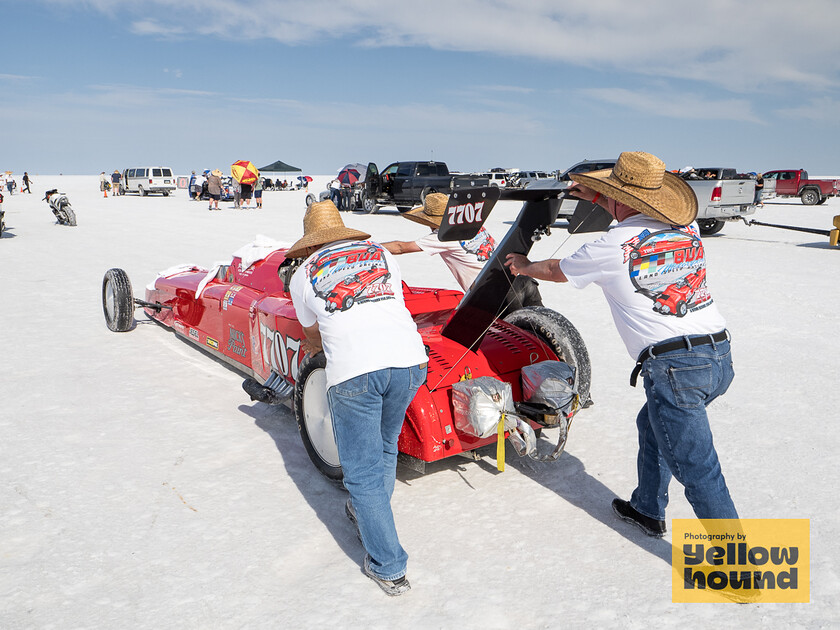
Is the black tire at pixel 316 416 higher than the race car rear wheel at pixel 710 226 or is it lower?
lower

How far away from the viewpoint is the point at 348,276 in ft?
9.69

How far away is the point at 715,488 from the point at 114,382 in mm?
4893

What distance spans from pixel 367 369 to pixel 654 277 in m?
1.34

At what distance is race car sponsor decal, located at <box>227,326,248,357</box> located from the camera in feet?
17.9

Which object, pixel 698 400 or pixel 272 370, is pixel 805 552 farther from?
pixel 272 370

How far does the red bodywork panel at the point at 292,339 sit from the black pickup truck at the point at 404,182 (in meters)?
18.1

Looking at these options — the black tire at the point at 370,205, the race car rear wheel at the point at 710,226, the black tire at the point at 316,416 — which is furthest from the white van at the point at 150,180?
the black tire at the point at 316,416

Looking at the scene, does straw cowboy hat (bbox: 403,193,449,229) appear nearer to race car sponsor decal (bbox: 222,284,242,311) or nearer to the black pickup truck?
race car sponsor decal (bbox: 222,284,242,311)

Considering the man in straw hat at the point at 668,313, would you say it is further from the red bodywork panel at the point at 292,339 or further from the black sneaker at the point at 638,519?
the red bodywork panel at the point at 292,339

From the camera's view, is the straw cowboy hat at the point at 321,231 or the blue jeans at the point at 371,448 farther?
the straw cowboy hat at the point at 321,231

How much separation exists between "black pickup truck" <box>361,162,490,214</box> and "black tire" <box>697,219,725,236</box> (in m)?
9.38

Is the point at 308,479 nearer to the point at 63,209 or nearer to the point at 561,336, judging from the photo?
the point at 561,336

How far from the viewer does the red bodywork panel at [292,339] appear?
3686 mm

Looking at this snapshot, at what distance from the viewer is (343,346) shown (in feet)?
9.45
